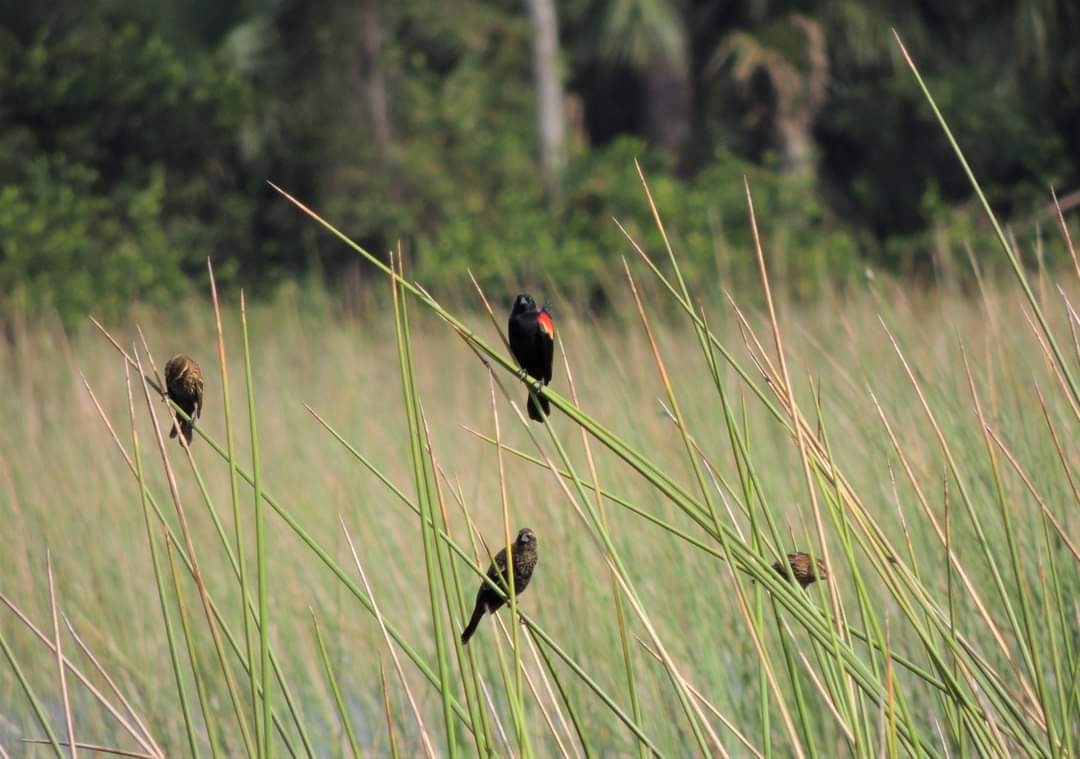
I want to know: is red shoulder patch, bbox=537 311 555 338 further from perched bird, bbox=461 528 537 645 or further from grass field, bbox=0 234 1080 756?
perched bird, bbox=461 528 537 645

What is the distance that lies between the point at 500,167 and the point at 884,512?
38.2ft

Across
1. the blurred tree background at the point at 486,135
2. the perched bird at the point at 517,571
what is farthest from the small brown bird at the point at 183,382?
the blurred tree background at the point at 486,135

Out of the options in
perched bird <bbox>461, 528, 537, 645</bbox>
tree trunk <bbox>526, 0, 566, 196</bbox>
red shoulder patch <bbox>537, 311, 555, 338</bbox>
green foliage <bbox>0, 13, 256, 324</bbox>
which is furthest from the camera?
tree trunk <bbox>526, 0, 566, 196</bbox>

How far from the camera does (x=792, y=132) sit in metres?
15.9

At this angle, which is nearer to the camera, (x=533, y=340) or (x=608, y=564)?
(x=608, y=564)

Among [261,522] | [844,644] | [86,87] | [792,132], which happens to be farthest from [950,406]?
[792,132]

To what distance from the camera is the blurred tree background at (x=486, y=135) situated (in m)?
11.7

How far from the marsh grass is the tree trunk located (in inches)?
370

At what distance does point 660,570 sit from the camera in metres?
3.17

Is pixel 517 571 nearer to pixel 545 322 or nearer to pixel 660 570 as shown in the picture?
pixel 545 322

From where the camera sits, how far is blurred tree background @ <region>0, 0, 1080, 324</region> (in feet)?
38.2

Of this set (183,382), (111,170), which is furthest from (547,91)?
(183,382)

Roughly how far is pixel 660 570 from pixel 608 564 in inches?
67.5

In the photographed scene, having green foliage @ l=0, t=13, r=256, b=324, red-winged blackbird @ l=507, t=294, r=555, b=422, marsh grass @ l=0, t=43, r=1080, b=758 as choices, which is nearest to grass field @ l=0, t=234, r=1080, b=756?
marsh grass @ l=0, t=43, r=1080, b=758
